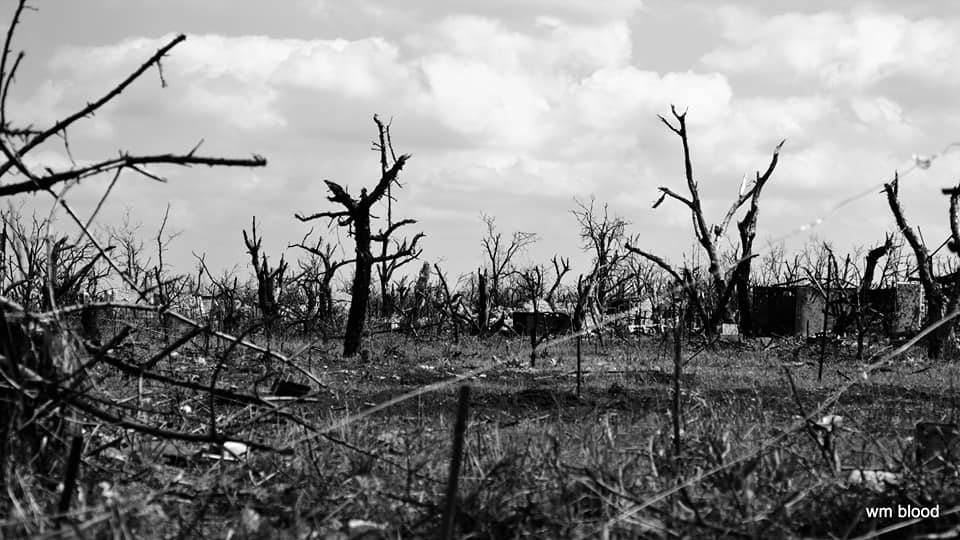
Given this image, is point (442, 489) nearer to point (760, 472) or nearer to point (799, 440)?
point (760, 472)

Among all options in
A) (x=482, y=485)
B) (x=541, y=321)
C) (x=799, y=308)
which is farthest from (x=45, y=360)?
(x=799, y=308)

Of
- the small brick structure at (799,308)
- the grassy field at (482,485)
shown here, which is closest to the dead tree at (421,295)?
the small brick structure at (799,308)

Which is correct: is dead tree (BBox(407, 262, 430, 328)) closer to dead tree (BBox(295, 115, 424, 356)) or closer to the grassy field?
dead tree (BBox(295, 115, 424, 356))

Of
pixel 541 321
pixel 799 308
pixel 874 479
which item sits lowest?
pixel 874 479

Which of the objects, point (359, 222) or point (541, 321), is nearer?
point (359, 222)

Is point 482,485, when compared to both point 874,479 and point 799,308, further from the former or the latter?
point 799,308

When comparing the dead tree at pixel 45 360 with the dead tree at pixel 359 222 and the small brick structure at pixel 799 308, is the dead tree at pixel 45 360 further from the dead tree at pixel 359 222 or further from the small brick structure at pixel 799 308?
the small brick structure at pixel 799 308

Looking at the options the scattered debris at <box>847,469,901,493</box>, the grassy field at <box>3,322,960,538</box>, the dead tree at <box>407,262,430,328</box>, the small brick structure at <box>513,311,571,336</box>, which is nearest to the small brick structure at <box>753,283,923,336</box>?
the small brick structure at <box>513,311,571,336</box>

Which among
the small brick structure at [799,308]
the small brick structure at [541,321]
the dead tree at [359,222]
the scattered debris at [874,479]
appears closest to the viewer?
the scattered debris at [874,479]

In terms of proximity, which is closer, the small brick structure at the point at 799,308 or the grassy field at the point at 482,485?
the grassy field at the point at 482,485

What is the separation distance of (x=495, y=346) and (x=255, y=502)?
15670 mm

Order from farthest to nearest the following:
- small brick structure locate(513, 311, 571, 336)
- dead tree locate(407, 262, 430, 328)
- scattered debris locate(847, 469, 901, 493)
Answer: small brick structure locate(513, 311, 571, 336)
dead tree locate(407, 262, 430, 328)
scattered debris locate(847, 469, 901, 493)

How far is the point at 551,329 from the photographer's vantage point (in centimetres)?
2372

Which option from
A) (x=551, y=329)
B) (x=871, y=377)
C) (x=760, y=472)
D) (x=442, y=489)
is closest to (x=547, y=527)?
(x=442, y=489)
